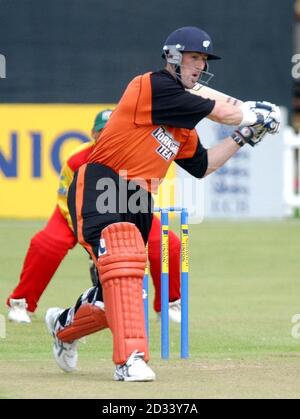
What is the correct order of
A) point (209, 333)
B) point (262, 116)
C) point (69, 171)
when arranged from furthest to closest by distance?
point (69, 171) < point (209, 333) < point (262, 116)

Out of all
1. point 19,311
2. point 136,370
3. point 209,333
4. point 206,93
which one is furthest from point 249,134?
point 19,311

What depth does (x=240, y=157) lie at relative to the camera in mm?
16531

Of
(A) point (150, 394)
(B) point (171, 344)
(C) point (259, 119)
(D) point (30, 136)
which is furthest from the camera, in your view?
(D) point (30, 136)

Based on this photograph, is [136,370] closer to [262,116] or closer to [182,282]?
[182,282]

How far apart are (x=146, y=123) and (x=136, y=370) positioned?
4.11ft

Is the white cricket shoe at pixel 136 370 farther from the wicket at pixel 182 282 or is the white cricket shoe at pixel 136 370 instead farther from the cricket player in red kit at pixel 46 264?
the cricket player in red kit at pixel 46 264

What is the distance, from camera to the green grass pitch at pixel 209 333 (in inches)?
243

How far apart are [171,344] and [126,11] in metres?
9.11

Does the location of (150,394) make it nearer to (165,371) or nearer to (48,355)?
(165,371)

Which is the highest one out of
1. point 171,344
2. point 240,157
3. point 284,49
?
point 284,49

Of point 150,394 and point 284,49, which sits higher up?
point 284,49

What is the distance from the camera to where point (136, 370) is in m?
6.21

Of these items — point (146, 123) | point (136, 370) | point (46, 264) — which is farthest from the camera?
point (46, 264)

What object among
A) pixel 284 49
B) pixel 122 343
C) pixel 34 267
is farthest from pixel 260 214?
pixel 122 343
